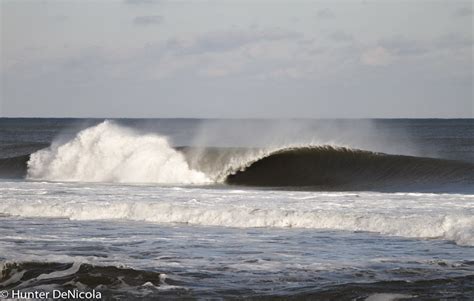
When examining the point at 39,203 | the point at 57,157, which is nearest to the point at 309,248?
the point at 39,203

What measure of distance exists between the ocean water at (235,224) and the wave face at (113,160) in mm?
57

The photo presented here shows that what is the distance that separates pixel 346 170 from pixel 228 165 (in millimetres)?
4579

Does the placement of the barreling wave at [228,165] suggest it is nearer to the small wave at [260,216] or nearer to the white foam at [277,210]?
the white foam at [277,210]

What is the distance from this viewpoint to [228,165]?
31.0 m

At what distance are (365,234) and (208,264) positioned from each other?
4.37 m

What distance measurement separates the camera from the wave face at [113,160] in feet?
98.8

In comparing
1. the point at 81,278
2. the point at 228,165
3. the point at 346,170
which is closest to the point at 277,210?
the point at 81,278

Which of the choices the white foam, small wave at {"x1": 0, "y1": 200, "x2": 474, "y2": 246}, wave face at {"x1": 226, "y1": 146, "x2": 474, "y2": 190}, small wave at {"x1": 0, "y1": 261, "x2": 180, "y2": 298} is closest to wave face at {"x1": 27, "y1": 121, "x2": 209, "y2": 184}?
wave face at {"x1": 226, "y1": 146, "x2": 474, "y2": 190}

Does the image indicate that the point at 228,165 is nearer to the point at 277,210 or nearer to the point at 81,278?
the point at 277,210

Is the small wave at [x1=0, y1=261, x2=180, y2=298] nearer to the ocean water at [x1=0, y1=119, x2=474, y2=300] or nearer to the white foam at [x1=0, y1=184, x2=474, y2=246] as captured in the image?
the ocean water at [x1=0, y1=119, x2=474, y2=300]

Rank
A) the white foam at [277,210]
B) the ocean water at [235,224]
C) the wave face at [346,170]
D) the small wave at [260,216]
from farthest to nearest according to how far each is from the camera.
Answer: the wave face at [346,170] → the white foam at [277,210] → the small wave at [260,216] → the ocean water at [235,224]

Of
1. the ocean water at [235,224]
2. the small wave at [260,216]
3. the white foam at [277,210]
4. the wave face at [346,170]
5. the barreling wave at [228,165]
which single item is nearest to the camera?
the ocean water at [235,224]

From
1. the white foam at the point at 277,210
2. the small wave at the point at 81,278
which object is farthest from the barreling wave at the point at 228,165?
the small wave at the point at 81,278

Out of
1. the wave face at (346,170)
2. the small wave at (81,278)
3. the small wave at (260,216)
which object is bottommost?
the small wave at (81,278)
